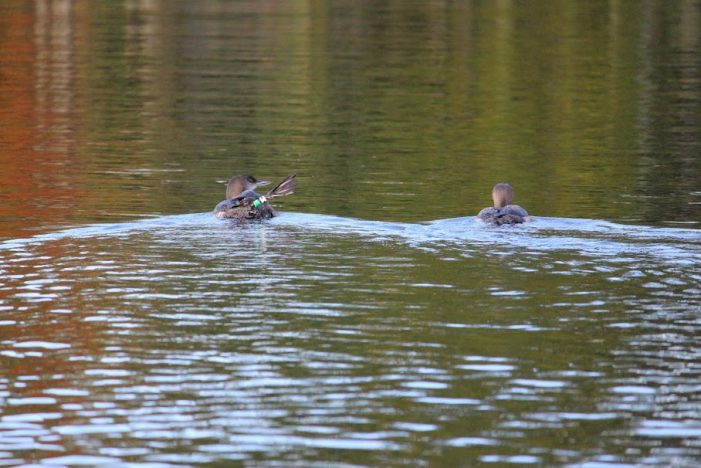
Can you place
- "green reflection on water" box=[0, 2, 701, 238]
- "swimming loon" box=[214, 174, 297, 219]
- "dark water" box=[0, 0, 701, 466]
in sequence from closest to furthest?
"dark water" box=[0, 0, 701, 466] → "swimming loon" box=[214, 174, 297, 219] → "green reflection on water" box=[0, 2, 701, 238]

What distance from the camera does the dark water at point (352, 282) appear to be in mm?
11523

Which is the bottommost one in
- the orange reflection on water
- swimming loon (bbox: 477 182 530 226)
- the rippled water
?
the rippled water

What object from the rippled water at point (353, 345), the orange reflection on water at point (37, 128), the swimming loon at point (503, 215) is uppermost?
the orange reflection on water at point (37, 128)

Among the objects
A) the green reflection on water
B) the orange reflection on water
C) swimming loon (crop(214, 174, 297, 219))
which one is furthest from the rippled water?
the green reflection on water

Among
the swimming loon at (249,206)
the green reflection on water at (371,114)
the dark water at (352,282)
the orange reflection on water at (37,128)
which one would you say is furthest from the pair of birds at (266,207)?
the orange reflection on water at (37,128)

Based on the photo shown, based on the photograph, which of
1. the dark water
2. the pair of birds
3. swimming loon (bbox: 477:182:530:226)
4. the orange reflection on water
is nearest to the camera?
the dark water

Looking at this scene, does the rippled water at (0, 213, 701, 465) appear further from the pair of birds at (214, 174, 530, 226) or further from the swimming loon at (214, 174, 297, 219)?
the swimming loon at (214, 174, 297, 219)

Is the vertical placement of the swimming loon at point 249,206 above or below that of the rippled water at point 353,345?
above

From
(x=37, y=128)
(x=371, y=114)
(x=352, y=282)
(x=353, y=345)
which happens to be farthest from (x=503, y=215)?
(x=371, y=114)

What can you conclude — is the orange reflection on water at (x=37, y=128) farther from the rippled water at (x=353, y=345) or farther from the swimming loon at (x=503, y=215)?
the swimming loon at (x=503, y=215)

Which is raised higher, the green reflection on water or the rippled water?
the green reflection on water

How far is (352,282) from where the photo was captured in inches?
663

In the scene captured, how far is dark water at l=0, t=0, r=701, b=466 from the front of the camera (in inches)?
454

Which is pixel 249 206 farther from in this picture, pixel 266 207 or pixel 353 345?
pixel 353 345
